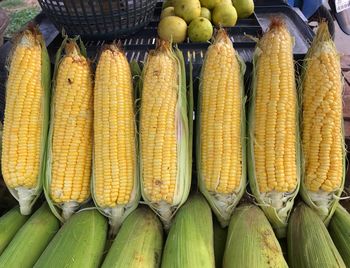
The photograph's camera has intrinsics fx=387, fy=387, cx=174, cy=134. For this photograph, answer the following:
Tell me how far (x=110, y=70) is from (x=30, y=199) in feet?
2.65

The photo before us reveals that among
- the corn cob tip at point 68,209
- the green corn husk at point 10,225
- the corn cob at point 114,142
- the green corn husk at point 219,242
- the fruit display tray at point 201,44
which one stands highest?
the fruit display tray at point 201,44

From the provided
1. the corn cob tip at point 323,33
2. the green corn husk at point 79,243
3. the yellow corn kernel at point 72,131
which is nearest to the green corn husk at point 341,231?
the corn cob tip at point 323,33

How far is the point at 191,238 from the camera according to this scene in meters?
1.77

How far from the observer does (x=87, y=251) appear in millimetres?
1796

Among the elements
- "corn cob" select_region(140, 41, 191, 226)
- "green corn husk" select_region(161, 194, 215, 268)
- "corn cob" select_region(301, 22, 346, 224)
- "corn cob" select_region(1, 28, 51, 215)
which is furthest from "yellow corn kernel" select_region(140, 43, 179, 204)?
"corn cob" select_region(301, 22, 346, 224)

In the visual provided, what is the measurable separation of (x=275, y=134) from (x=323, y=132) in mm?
243

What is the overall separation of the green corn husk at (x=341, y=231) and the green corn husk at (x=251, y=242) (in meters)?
0.33

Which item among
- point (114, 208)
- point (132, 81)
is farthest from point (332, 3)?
point (114, 208)

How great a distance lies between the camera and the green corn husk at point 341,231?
1.81m

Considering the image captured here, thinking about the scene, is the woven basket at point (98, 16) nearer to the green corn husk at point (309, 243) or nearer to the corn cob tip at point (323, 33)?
the corn cob tip at point (323, 33)

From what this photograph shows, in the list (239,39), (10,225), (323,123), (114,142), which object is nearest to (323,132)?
(323,123)

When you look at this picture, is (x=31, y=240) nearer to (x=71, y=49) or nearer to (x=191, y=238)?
(x=191, y=238)

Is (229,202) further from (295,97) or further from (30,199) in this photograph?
(30,199)

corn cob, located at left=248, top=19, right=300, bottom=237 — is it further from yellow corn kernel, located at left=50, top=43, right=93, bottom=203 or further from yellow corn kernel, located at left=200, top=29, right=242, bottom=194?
yellow corn kernel, located at left=50, top=43, right=93, bottom=203
